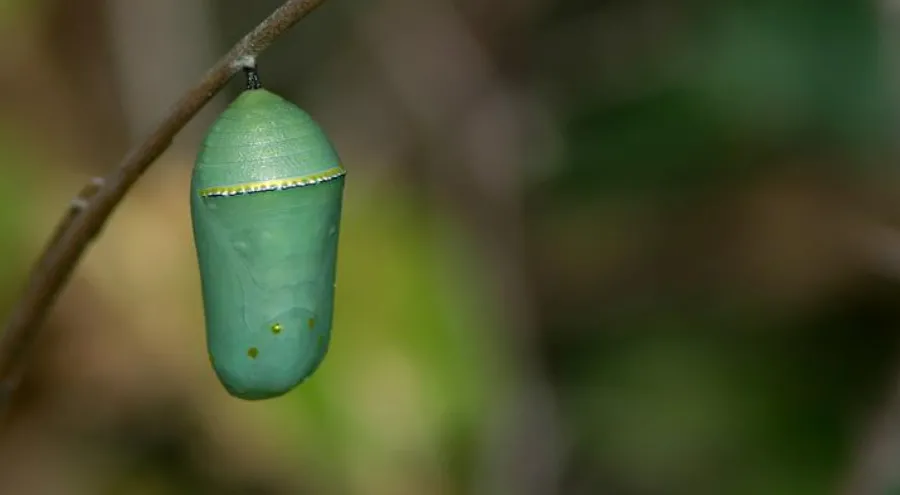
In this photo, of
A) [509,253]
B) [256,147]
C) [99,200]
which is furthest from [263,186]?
[509,253]

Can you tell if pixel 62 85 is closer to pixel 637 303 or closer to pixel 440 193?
pixel 440 193

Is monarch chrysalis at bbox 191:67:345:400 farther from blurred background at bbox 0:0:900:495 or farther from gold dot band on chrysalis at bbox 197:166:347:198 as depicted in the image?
blurred background at bbox 0:0:900:495

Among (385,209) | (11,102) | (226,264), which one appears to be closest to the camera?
(226,264)

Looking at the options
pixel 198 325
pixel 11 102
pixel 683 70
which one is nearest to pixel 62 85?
pixel 11 102

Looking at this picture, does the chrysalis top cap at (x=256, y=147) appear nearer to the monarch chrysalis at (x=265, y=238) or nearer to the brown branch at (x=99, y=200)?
the monarch chrysalis at (x=265, y=238)

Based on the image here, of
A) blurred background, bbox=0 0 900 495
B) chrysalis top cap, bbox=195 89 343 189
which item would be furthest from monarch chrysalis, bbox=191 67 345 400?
blurred background, bbox=0 0 900 495

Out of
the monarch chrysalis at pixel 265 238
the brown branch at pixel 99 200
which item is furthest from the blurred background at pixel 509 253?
the brown branch at pixel 99 200
